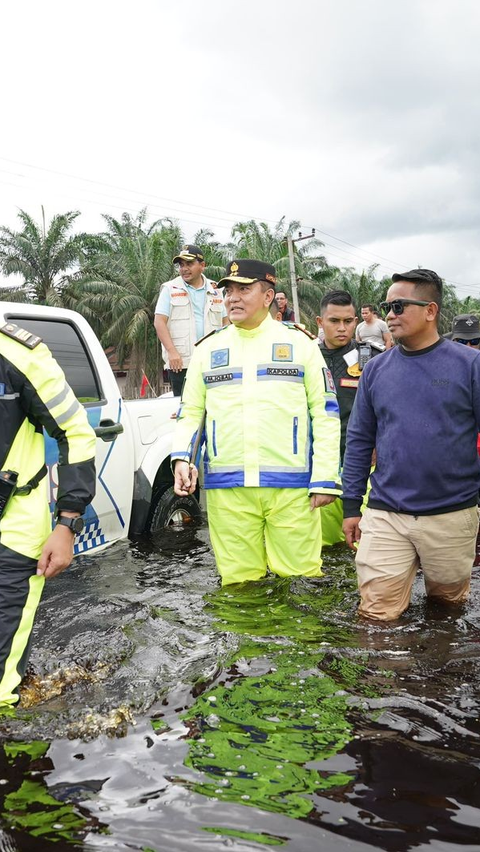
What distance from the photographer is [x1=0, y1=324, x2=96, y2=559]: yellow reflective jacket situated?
2.94m

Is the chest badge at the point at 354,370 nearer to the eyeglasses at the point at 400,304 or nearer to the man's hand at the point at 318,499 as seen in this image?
the man's hand at the point at 318,499

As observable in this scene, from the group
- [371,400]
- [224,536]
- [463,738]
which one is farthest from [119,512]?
[463,738]

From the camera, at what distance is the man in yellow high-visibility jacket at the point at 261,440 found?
4379 millimetres

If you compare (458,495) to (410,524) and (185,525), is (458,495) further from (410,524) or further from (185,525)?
(185,525)

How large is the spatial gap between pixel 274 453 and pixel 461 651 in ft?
4.72

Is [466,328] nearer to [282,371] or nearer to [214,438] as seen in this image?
[282,371]

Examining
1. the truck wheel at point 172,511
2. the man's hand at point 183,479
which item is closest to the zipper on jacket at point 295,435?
the man's hand at point 183,479

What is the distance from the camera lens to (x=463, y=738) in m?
2.67

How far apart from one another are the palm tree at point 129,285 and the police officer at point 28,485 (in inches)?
1193

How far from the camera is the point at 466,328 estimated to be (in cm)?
741

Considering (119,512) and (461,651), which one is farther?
(119,512)

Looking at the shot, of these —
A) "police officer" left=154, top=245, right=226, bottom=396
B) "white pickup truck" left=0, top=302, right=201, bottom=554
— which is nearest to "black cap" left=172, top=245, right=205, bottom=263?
"police officer" left=154, top=245, right=226, bottom=396

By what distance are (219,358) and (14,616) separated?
2.11m

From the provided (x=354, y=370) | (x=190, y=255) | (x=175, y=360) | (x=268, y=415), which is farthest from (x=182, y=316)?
(x=268, y=415)
